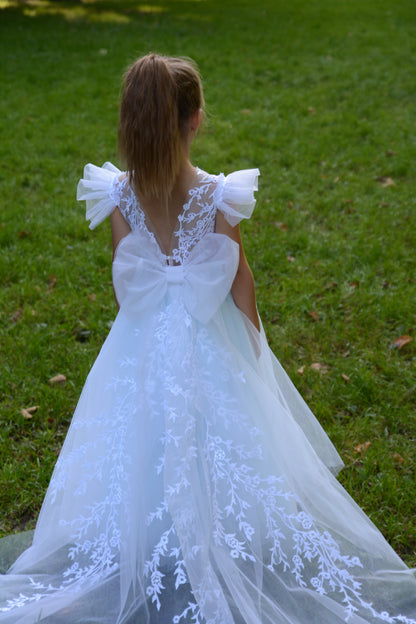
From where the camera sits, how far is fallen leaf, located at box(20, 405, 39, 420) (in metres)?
3.23

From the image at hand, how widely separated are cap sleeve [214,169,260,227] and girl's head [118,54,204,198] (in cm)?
21

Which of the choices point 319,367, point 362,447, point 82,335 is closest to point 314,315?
point 319,367

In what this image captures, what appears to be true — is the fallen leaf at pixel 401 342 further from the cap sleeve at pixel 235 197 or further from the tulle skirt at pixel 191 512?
the cap sleeve at pixel 235 197

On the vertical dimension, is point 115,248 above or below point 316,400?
above

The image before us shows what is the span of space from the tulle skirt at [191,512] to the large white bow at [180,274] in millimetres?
59

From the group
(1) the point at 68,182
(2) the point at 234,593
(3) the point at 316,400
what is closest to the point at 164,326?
(2) the point at 234,593

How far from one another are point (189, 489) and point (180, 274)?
2.57 ft

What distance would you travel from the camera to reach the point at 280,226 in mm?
5074

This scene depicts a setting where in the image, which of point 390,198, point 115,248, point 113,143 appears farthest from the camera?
point 113,143

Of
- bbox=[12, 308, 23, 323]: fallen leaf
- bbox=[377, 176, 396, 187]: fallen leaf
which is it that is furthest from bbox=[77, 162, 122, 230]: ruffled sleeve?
bbox=[377, 176, 396, 187]: fallen leaf

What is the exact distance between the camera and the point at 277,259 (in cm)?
461

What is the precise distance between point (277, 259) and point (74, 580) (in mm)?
2989

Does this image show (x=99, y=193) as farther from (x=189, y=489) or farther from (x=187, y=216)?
(x=189, y=489)

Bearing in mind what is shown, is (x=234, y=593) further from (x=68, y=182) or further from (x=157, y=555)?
(x=68, y=182)
